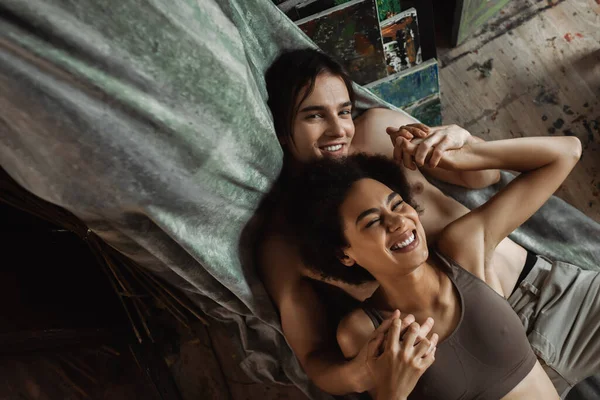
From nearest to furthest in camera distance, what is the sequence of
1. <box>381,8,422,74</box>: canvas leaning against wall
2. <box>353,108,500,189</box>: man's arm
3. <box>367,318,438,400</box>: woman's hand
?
<box>367,318,438,400</box>: woman's hand
<box>353,108,500,189</box>: man's arm
<box>381,8,422,74</box>: canvas leaning against wall

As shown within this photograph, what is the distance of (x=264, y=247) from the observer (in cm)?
169

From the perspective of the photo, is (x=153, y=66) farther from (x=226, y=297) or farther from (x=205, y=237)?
(x=226, y=297)

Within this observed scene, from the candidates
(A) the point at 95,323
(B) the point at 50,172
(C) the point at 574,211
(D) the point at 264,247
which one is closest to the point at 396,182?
(D) the point at 264,247

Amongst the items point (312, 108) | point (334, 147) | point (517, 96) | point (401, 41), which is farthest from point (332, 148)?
point (517, 96)

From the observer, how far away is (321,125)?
1637mm

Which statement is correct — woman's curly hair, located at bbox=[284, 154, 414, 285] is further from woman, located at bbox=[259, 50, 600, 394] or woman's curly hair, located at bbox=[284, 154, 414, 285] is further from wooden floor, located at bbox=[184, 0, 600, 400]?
wooden floor, located at bbox=[184, 0, 600, 400]

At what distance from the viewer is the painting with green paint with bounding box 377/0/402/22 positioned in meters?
1.89

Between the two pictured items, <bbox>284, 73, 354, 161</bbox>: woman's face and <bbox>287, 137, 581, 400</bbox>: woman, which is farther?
<bbox>284, 73, 354, 161</bbox>: woman's face

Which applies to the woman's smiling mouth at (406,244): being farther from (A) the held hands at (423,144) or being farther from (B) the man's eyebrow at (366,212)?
(A) the held hands at (423,144)

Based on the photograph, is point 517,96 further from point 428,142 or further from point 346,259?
point 346,259

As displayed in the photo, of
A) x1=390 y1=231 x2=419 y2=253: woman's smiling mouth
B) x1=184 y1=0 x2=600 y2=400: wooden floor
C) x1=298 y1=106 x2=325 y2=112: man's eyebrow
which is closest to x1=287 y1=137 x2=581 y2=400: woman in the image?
x1=390 y1=231 x2=419 y2=253: woman's smiling mouth

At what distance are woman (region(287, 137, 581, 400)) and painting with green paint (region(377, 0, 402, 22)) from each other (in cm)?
65

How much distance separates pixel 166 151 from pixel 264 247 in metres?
0.58

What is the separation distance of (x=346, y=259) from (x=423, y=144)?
38 centimetres
